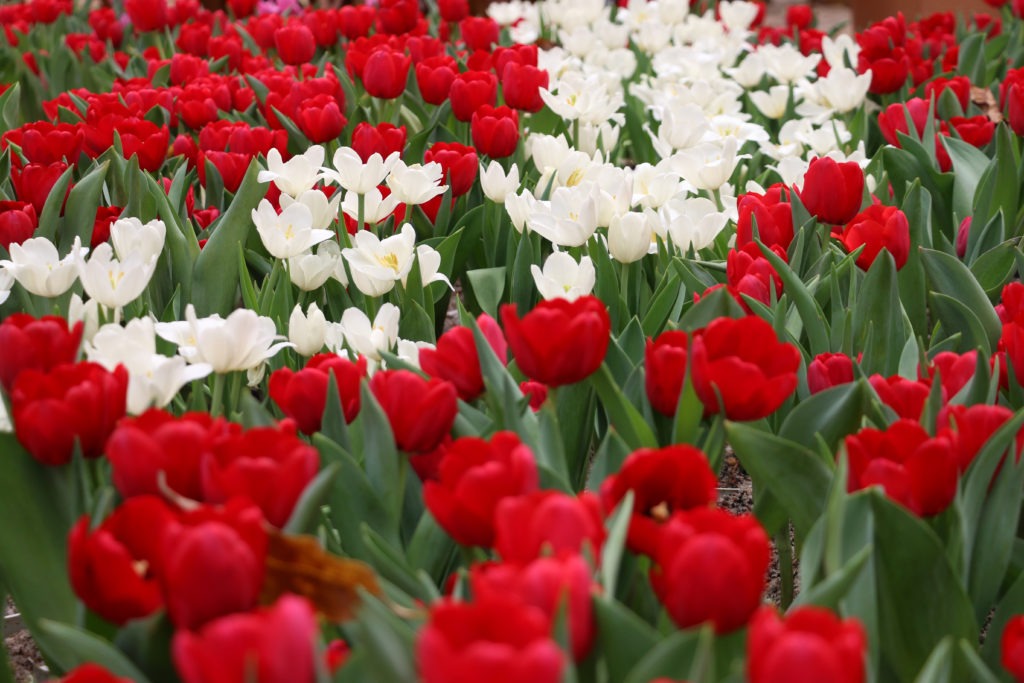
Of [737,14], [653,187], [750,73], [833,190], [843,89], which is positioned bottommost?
[737,14]

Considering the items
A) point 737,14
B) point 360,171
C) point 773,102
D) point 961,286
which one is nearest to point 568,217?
point 360,171

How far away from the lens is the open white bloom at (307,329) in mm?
1344

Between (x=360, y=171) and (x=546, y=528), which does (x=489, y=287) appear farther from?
(x=546, y=528)

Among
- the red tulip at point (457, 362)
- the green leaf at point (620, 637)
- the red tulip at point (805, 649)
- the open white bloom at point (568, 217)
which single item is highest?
the red tulip at point (805, 649)

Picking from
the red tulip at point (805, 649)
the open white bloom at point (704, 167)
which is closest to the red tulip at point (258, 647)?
the red tulip at point (805, 649)

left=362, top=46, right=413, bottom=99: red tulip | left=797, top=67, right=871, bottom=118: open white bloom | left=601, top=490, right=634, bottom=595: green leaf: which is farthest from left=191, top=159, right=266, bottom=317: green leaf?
left=797, top=67, right=871, bottom=118: open white bloom

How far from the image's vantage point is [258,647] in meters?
0.63

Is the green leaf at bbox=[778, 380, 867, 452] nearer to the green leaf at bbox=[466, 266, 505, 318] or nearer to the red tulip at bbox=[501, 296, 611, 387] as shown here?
the red tulip at bbox=[501, 296, 611, 387]

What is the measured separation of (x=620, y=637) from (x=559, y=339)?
0.33 m

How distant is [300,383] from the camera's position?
1.08m

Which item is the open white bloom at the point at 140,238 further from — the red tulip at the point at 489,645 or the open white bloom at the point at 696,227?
the red tulip at the point at 489,645

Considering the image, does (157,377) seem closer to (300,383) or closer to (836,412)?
(300,383)

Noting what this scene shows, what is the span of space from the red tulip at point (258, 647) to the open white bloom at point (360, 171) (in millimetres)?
1068

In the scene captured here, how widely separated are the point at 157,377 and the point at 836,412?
0.62m
